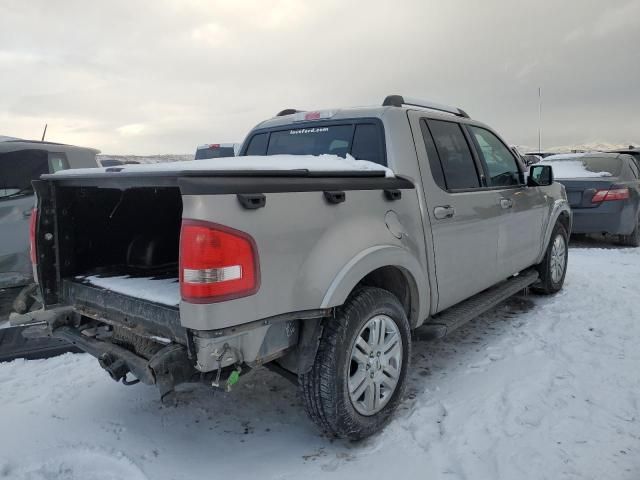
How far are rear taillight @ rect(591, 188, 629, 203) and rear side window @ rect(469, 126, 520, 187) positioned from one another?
14.2ft

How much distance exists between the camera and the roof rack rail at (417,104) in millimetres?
3492

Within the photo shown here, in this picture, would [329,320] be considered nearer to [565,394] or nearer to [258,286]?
[258,286]

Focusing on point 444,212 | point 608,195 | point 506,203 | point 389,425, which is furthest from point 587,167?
point 389,425

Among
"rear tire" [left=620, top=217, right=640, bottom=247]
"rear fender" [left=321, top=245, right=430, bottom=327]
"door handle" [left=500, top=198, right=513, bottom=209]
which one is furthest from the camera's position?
"rear tire" [left=620, top=217, right=640, bottom=247]

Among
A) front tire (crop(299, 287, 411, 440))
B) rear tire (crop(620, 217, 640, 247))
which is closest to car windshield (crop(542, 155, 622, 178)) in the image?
rear tire (crop(620, 217, 640, 247))

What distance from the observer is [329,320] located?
102 inches

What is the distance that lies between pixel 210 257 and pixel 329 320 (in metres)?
0.82

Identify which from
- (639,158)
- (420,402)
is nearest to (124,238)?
(420,402)

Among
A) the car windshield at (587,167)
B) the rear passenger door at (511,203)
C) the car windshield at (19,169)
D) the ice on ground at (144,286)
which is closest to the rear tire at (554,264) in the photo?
the rear passenger door at (511,203)

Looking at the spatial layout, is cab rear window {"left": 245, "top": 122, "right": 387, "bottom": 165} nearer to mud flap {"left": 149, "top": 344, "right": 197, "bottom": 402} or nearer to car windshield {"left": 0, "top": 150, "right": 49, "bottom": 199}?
mud flap {"left": 149, "top": 344, "right": 197, "bottom": 402}

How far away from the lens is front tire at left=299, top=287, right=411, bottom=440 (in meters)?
2.54

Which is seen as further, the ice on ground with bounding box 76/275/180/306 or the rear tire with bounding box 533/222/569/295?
the rear tire with bounding box 533/222/569/295

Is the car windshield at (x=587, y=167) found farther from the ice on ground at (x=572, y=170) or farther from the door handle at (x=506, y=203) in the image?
the door handle at (x=506, y=203)

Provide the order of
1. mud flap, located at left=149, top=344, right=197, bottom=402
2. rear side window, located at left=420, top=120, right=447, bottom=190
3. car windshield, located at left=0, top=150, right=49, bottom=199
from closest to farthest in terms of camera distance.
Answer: mud flap, located at left=149, top=344, right=197, bottom=402 < rear side window, located at left=420, top=120, right=447, bottom=190 < car windshield, located at left=0, top=150, right=49, bottom=199
